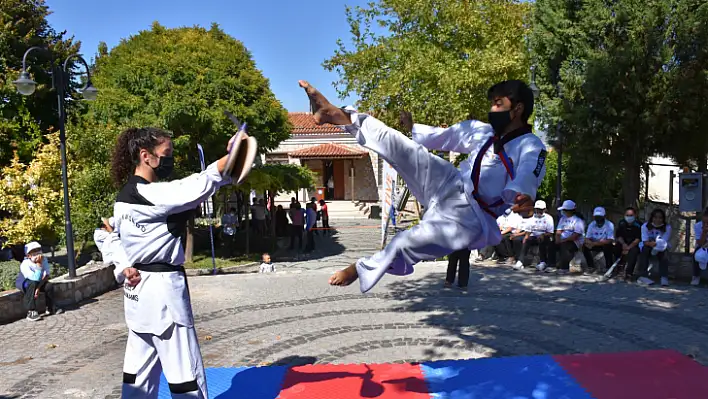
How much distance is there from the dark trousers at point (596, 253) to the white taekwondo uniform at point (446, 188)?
7330 millimetres

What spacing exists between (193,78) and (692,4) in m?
11.2

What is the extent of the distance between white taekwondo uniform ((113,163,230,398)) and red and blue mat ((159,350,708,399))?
53.7 inches

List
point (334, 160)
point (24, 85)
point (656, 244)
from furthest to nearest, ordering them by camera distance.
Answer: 1. point (334, 160)
2. point (656, 244)
3. point (24, 85)

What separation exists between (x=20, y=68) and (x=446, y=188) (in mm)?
20671

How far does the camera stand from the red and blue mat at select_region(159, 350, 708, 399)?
Result: 4.38 metres

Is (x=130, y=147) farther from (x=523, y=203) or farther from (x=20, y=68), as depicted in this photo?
(x=20, y=68)

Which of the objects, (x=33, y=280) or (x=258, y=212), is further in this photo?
(x=258, y=212)

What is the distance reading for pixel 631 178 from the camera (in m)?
12.4

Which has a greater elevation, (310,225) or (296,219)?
(296,219)

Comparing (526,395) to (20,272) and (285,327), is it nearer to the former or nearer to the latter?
Result: (285,327)

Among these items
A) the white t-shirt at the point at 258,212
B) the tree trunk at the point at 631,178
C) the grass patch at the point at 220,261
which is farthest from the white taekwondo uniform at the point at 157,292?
the white t-shirt at the point at 258,212

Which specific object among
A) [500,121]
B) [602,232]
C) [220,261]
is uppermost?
[500,121]

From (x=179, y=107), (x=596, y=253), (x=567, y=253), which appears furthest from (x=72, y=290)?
(x=596, y=253)

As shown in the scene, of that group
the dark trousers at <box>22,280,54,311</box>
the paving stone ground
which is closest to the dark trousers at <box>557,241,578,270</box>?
the paving stone ground
